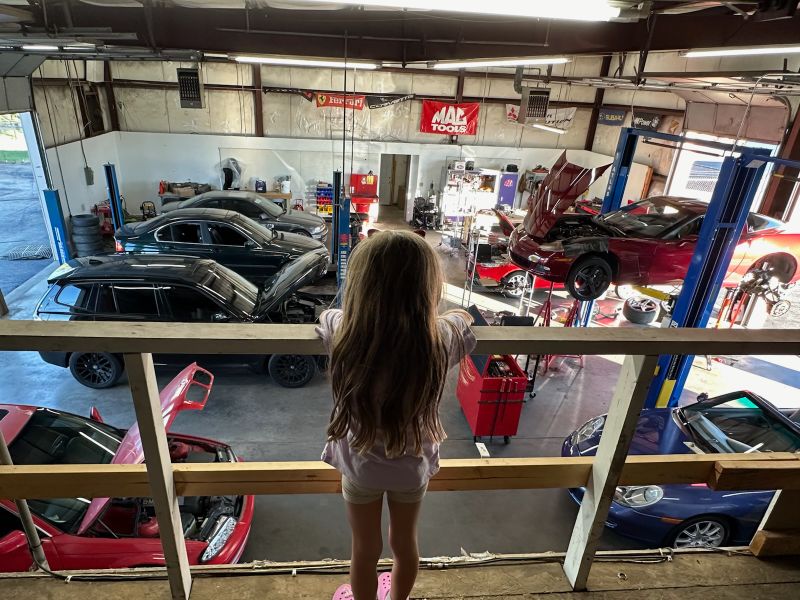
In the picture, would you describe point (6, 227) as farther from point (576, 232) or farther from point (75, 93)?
point (576, 232)

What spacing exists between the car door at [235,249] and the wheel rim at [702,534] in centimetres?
722

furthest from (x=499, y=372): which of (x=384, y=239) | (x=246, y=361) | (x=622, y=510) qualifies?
(x=384, y=239)

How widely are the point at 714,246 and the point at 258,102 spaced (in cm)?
1455

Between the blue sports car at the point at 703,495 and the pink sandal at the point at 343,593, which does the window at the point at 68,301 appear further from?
the blue sports car at the point at 703,495

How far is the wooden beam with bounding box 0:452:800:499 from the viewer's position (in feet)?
5.05

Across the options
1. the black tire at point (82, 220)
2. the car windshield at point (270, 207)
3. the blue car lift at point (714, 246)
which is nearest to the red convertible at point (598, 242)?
the blue car lift at point (714, 246)

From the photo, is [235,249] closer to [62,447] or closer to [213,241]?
[213,241]

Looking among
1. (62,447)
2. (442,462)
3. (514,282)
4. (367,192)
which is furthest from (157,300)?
(367,192)

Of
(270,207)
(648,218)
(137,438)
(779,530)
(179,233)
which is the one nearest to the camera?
(779,530)

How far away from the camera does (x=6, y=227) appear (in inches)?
502

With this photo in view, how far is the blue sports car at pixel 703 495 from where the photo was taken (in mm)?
4102

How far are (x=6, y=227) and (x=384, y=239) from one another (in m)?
15.4

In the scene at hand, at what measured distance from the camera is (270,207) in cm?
1163

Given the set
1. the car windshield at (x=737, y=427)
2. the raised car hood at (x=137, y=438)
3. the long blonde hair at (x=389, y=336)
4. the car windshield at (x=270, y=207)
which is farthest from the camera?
the car windshield at (x=270, y=207)
